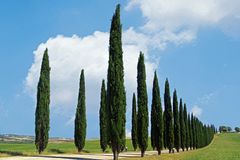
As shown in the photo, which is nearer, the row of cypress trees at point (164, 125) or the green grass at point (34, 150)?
the row of cypress trees at point (164, 125)

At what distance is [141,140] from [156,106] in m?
8.25

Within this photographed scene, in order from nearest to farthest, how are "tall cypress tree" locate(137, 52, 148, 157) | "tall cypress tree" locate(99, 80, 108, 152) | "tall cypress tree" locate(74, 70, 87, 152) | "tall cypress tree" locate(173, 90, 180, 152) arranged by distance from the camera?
"tall cypress tree" locate(137, 52, 148, 157), "tall cypress tree" locate(74, 70, 87, 152), "tall cypress tree" locate(173, 90, 180, 152), "tall cypress tree" locate(99, 80, 108, 152)

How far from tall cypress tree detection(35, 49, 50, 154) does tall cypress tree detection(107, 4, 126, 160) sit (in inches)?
739

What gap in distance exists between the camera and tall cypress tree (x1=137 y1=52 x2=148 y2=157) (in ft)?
135

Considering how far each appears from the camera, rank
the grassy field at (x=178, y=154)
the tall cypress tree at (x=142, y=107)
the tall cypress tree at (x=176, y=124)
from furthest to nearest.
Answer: the tall cypress tree at (x=176, y=124), the tall cypress tree at (x=142, y=107), the grassy field at (x=178, y=154)

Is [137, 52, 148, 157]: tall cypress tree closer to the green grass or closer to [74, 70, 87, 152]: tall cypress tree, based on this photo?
the green grass

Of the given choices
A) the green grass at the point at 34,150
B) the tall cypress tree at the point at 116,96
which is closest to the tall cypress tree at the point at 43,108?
the green grass at the point at 34,150

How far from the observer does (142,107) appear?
1658 inches

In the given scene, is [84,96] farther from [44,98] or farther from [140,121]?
[140,121]

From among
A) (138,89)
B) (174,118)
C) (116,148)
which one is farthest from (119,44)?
(174,118)

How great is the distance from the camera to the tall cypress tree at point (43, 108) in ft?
156

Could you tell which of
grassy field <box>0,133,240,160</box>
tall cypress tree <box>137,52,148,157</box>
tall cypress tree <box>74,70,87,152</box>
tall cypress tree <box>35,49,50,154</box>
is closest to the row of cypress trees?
tall cypress tree <box>137,52,148,157</box>

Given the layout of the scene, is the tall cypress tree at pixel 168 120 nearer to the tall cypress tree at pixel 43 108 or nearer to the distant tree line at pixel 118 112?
the distant tree line at pixel 118 112

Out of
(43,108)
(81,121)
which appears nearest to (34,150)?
(81,121)
